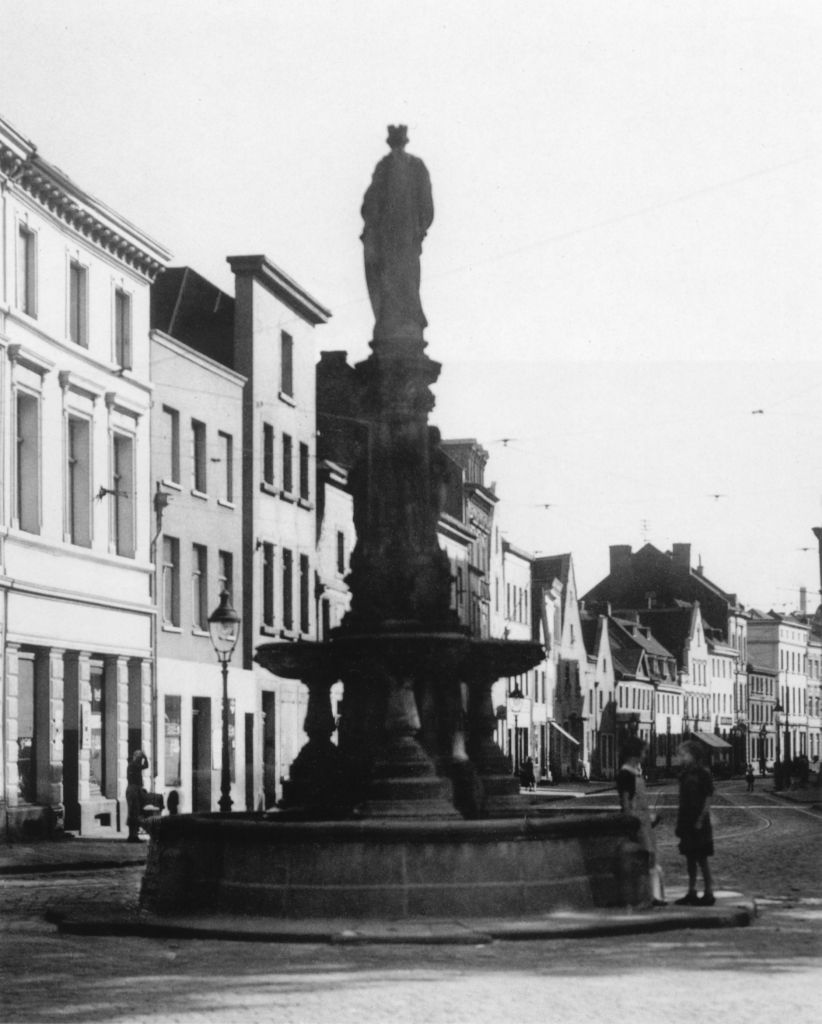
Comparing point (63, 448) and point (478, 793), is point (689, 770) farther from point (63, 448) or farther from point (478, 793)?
point (63, 448)

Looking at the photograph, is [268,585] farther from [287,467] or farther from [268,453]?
[287,467]

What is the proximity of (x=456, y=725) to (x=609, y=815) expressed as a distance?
2.23 m

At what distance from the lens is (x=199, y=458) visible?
1972 inches

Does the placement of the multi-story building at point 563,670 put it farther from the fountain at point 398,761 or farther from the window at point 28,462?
the fountain at point 398,761

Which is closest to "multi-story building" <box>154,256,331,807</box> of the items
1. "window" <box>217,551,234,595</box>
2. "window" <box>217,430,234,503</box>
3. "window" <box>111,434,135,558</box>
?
"window" <box>217,430,234,503</box>

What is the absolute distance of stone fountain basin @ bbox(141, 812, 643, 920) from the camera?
17.5 m

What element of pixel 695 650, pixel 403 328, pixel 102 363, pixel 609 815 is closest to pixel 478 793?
pixel 609 815

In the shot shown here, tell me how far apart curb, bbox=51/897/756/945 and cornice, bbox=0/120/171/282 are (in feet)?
70.3

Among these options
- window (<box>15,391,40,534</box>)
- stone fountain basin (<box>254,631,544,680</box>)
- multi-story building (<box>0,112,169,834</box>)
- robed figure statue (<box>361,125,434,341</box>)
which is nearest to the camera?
stone fountain basin (<box>254,631,544,680</box>)

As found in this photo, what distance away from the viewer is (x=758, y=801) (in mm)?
71375

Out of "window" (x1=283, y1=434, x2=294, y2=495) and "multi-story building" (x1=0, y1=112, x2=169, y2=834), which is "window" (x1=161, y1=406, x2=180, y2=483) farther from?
"window" (x1=283, y1=434, x2=294, y2=495)

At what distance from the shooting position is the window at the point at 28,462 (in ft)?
127

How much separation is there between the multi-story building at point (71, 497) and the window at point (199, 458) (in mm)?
4106

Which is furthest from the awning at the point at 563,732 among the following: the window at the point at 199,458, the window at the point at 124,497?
the window at the point at 124,497
